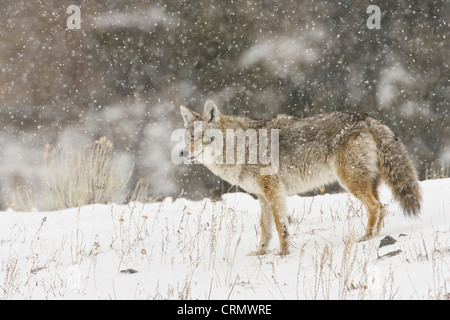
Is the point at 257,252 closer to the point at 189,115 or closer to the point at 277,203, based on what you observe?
the point at 277,203

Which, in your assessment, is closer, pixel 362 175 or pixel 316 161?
pixel 362 175

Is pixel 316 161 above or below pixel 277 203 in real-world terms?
above

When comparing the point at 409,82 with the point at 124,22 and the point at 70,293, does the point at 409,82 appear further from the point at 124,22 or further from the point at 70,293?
the point at 70,293

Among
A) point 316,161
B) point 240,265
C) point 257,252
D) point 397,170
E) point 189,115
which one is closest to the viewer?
point 240,265

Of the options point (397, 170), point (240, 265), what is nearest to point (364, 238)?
point (397, 170)

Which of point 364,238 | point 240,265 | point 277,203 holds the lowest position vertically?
point 240,265

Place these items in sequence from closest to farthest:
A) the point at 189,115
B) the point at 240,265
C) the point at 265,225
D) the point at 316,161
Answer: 1. the point at 240,265
2. the point at 316,161
3. the point at 265,225
4. the point at 189,115

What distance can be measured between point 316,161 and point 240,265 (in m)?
1.64

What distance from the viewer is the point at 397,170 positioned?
5016 mm

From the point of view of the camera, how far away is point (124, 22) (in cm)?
1466

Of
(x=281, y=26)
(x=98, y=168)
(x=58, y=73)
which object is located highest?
(x=281, y=26)
